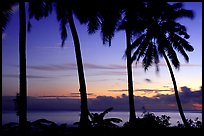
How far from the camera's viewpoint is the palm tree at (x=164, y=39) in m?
21.0

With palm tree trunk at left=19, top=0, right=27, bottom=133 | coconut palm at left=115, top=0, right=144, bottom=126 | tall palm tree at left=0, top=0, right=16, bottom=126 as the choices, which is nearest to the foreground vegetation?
palm tree trunk at left=19, top=0, right=27, bottom=133

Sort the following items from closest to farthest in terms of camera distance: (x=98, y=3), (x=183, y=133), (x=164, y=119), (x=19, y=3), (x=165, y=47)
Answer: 1. (x=183, y=133)
2. (x=19, y=3)
3. (x=98, y=3)
4. (x=164, y=119)
5. (x=165, y=47)

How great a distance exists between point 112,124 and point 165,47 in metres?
6.92

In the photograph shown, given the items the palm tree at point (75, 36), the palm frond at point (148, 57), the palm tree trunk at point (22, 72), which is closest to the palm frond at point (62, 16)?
the palm tree at point (75, 36)

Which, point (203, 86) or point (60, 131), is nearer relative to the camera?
point (203, 86)

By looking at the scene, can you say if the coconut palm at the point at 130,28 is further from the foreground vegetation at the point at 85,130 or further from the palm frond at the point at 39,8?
the palm frond at the point at 39,8

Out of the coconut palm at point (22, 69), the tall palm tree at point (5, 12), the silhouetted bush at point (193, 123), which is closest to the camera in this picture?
the tall palm tree at point (5, 12)

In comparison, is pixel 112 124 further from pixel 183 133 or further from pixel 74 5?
pixel 183 133

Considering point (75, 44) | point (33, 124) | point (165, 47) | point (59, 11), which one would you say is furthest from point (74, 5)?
point (165, 47)

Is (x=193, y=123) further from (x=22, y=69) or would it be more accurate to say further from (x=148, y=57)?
(x=22, y=69)

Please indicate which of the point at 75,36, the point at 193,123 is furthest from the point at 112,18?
the point at 193,123

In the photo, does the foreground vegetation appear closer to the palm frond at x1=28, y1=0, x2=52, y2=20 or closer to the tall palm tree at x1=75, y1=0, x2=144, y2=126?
the tall palm tree at x1=75, y1=0, x2=144, y2=126

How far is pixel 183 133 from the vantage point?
31.4ft

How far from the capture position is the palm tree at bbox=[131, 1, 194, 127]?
21.0 metres
